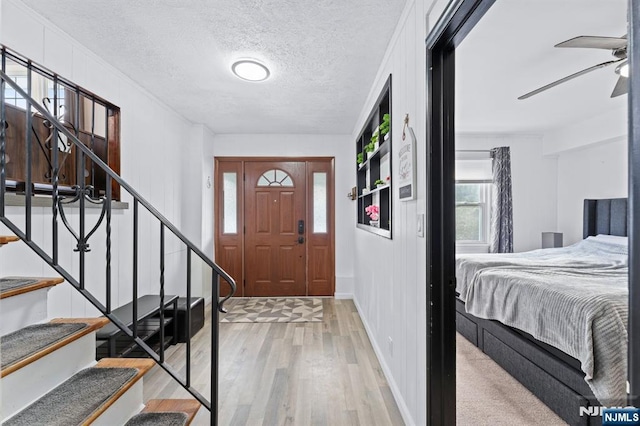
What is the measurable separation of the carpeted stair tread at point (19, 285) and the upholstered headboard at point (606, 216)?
3.90 m

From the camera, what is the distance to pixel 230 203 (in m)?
5.02

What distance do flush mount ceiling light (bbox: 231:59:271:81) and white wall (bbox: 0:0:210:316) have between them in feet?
3.55

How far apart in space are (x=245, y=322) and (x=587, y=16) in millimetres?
4046

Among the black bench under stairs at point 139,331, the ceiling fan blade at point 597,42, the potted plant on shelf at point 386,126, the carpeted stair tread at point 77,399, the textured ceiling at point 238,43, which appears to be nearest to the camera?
the carpeted stair tread at point 77,399

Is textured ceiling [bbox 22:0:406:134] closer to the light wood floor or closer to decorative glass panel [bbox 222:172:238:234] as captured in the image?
decorative glass panel [bbox 222:172:238:234]

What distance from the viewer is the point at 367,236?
3533 mm

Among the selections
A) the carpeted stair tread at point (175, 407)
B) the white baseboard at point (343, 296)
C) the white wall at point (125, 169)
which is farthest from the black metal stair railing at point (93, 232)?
the white baseboard at point (343, 296)

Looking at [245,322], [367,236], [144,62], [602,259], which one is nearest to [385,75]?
[367,236]

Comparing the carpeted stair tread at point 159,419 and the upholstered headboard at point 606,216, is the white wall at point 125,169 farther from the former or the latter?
the upholstered headboard at point 606,216

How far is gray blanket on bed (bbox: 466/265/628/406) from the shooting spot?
5.36ft

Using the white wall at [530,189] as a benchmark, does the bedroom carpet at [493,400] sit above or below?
below

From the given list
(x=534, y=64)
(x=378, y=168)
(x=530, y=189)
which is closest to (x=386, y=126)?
(x=378, y=168)

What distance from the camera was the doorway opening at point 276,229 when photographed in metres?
4.99

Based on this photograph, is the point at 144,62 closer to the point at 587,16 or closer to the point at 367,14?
the point at 367,14
